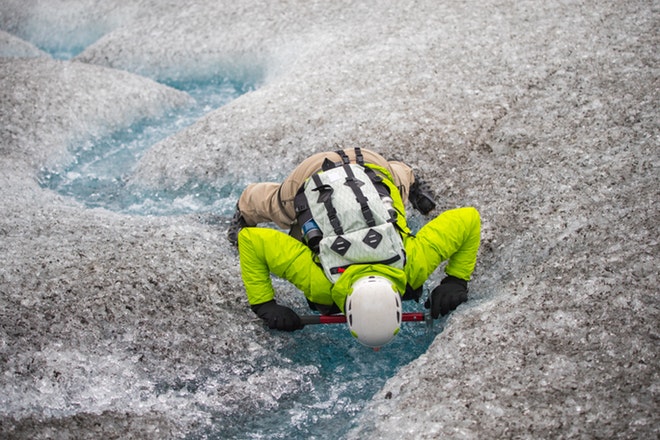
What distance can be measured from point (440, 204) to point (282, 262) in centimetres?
372

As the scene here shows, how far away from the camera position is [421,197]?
10773 mm

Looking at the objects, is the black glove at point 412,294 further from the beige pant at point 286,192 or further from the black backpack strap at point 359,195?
the beige pant at point 286,192

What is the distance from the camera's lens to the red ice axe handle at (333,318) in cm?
833

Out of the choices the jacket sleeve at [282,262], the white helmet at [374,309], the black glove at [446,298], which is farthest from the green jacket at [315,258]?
the white helmet at [374,309]

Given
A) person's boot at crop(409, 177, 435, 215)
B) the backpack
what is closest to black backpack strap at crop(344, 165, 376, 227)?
the backpack

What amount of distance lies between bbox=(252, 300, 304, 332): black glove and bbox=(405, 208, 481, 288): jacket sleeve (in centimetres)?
153

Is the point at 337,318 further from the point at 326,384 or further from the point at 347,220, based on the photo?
the point at 347,220

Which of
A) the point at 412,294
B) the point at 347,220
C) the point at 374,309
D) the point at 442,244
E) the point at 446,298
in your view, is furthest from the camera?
the point at 412,294

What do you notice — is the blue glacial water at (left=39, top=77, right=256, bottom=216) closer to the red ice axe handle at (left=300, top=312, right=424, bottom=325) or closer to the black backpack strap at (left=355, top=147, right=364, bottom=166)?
the black backpack strap at (left=355, top=147, right=364, bottom=166)

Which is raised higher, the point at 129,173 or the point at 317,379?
the point at 129,173

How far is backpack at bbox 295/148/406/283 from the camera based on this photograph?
8.08m

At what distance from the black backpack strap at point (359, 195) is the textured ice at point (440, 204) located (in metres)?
1.68

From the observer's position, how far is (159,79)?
62.7 ft

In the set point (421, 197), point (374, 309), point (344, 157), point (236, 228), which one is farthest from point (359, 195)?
point (236, 228)
